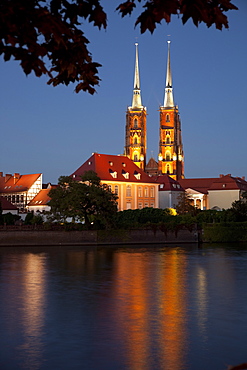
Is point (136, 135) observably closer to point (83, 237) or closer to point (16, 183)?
point (16, 183)

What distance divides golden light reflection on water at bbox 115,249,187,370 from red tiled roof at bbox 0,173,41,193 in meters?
55.8

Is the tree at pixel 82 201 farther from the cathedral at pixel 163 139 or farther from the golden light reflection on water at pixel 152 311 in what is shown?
the cathedral at pixel 163 139

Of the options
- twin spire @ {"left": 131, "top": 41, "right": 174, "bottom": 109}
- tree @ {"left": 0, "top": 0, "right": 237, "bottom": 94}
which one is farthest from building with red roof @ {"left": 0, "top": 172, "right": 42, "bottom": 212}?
tree @ {"left": 0, "top": 0, "right": 237, "bottom": 94}

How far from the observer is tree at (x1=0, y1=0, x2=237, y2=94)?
554 cm

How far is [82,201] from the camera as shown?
58844 mm

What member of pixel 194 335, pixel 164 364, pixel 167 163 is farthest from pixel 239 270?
pixel 167 163

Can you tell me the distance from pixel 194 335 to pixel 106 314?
4.83m

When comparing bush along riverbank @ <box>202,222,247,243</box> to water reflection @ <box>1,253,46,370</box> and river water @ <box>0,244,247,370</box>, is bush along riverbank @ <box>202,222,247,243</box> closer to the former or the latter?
river water @ <box>0,244,247,370</box>

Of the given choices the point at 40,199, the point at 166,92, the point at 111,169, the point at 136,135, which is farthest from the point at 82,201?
the point at 166,92

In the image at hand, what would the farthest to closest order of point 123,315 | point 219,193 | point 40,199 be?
point 219,193, point 40,199, point 123,315

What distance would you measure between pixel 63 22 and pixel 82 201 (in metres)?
53.1

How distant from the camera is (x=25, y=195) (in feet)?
304

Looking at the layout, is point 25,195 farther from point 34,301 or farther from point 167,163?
point 34,301

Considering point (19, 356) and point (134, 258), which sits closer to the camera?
point (19, 356)
